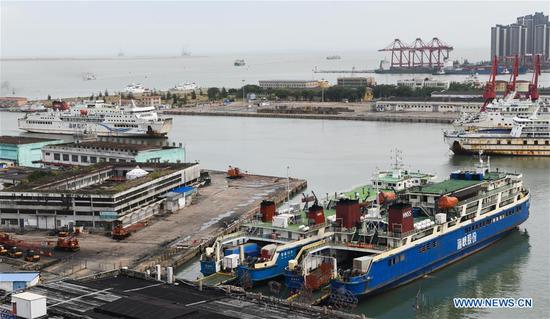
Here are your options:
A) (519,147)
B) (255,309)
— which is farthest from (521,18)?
(255,309)

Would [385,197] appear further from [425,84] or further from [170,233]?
[425,84]

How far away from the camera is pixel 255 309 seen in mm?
7484

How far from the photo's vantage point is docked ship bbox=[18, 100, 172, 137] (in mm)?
30891

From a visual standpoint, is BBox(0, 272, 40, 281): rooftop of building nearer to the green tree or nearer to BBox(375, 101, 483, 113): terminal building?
BBox(375, 101, 483, 113): terminal building

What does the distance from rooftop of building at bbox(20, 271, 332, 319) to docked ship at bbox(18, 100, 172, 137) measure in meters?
22.6

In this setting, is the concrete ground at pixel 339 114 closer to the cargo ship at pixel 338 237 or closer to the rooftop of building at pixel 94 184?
the rooftop of building at pixel 94 184

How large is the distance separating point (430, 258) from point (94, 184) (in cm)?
738

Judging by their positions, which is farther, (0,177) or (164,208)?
(0,177)

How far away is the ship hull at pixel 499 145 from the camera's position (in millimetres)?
23438

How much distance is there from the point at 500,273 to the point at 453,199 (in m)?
1.35

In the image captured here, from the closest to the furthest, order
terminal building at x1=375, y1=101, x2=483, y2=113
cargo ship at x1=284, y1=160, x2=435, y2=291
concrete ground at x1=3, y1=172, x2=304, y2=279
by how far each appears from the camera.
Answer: cargo ship at x1=284, y1=160, x2=435, y2=291
concrete ground at x1=3, y1=172, x2=304, y2=279
terminal building at x1=375, y1=101, x2=483, y2=113

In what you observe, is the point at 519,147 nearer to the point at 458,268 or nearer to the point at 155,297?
the point at 458,268

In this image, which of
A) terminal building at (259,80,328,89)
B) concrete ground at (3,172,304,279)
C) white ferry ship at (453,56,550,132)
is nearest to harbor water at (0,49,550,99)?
terminal building at (259,80,328,89)

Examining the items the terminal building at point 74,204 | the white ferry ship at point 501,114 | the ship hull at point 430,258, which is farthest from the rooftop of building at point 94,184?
the white ferry ship at point 501,114
